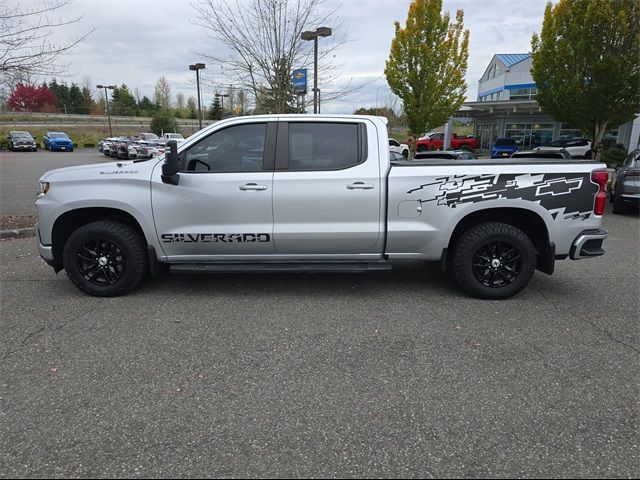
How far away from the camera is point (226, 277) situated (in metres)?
5.57

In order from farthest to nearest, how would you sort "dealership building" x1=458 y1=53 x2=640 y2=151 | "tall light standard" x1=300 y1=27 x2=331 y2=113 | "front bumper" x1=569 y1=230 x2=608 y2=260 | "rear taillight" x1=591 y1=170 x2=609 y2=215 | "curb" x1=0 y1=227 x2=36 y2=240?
"dealership building" x1=458 y1=53 x2=640 y2=151 → "tall light standard" x1=300 y1=27 x2=331 y2=113 → "curb" x1=0 y1=227 x2=36 y2=240 → "front bumper" x1=569 y1=230 x2=608 y2=260 → "rear taillight" x1=591 y1=170 x2=609 y2=215

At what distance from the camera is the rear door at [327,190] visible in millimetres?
4566

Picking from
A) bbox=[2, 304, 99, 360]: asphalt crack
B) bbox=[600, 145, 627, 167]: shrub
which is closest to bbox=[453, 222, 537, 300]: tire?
bbox=[2, 304, 99, 360]: asphalt crack

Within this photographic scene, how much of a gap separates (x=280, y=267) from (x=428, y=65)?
15.1 metres

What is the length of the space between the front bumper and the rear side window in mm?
2351

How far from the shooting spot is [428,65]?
17.3m

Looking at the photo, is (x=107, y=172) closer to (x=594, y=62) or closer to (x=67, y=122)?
(x=594, y=62)

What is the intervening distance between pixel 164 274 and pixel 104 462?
3434 mm

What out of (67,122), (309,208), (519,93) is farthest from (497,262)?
(67,122)

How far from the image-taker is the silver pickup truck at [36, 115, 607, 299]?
4562 millimetres

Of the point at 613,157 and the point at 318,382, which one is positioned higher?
the point at 613,157

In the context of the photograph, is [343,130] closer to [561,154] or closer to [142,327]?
[142,327]

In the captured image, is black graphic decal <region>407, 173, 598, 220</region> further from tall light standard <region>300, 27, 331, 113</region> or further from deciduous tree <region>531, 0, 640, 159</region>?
deciduous tree <region>531, 0, 640, 159</region>

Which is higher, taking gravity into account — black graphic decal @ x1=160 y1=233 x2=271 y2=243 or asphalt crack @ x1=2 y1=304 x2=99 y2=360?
black graphic decal @ x1=160 y1=233 x2=271 y2=243
